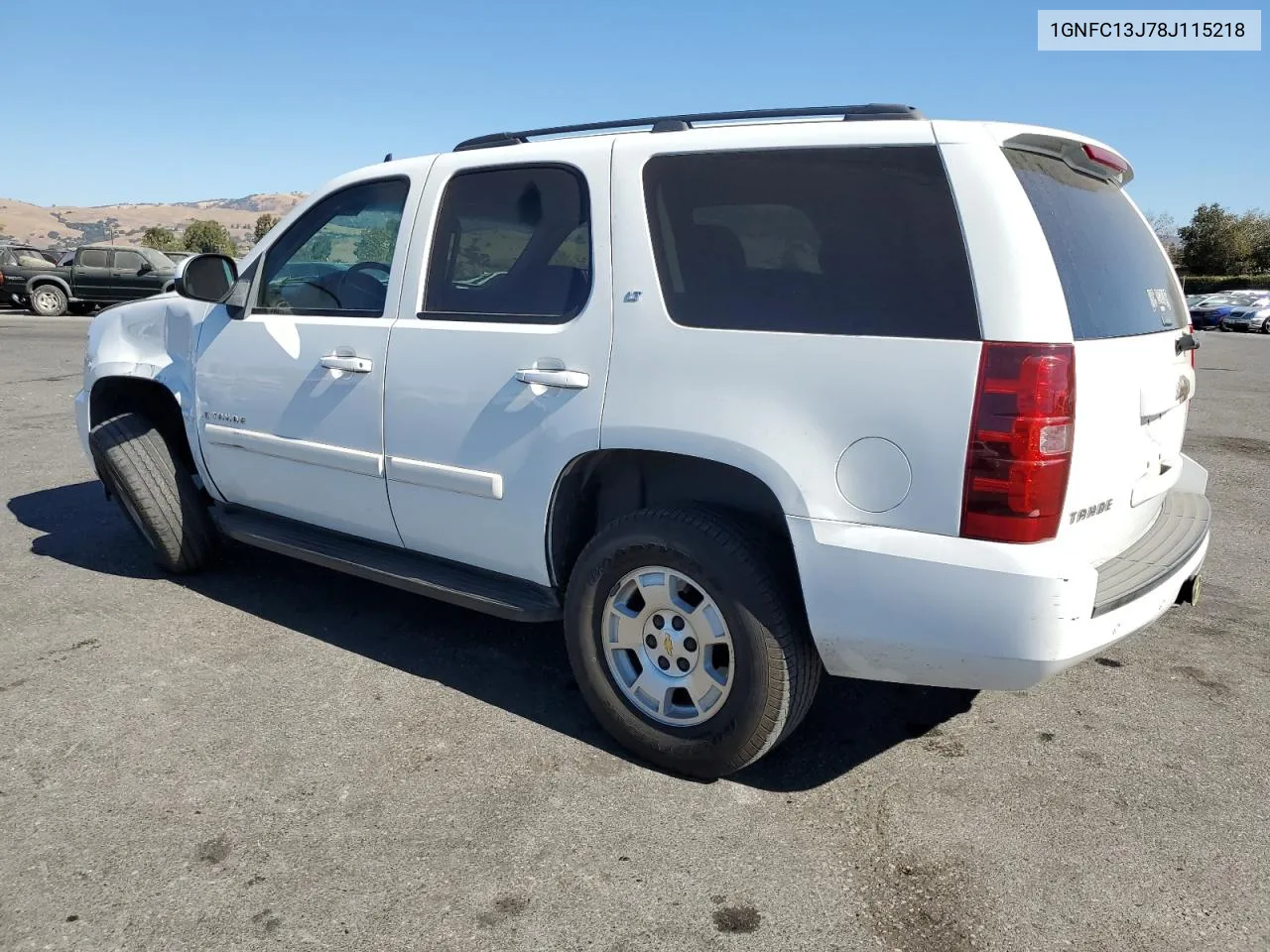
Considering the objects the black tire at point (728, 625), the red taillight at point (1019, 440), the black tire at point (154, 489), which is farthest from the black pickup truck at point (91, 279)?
the red taillight at point (1019, 440)

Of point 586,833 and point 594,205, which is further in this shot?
point 594,205

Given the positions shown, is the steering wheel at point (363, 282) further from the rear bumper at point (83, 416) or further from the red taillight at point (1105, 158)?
the red taillight at point (1105, 158)

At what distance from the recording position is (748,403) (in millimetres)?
2854

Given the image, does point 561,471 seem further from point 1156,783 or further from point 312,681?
point 1156,783

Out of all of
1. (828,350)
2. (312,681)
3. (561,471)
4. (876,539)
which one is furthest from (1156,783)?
(312,681)

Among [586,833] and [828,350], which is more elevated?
[828,350]

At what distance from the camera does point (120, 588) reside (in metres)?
4.85

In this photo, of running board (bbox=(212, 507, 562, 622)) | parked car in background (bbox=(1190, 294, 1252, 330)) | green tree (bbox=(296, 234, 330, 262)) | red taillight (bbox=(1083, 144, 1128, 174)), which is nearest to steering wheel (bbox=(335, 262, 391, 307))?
green tree (bbox=(296, 234, 330, 262))

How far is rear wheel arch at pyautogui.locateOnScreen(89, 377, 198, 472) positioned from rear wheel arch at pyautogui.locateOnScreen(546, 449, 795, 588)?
2.37 m

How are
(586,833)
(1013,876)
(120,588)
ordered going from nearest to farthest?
1. (1013,876)
2. (586,833)
3. (120,588)

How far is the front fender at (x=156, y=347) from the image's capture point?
15.0ft

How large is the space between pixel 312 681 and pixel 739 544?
1885 millimetres

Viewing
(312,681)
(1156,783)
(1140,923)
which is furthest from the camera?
(312,681)

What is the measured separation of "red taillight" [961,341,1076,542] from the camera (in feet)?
8.18
